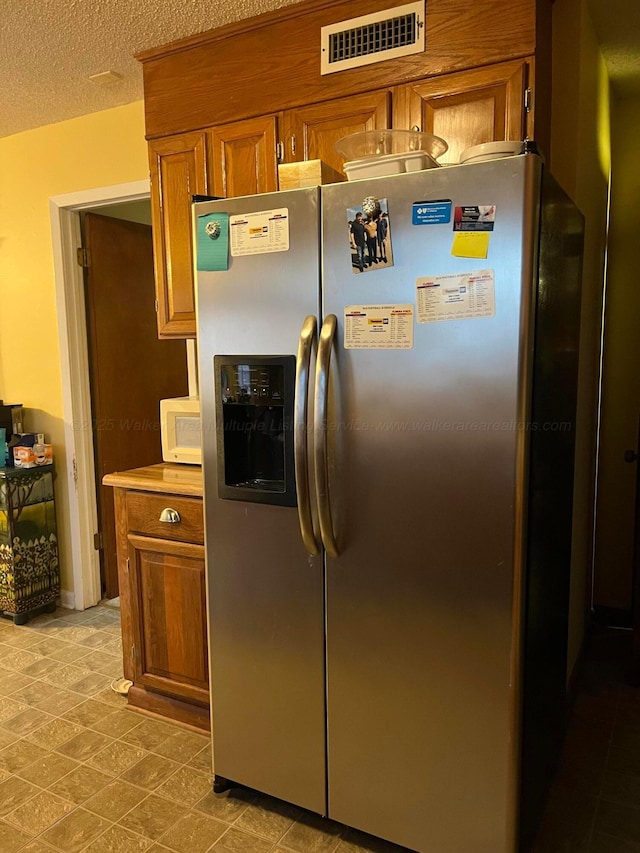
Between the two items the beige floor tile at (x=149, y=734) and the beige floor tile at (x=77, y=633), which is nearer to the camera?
the beige floor tile at (x=149, y=734)

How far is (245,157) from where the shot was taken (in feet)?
7.45

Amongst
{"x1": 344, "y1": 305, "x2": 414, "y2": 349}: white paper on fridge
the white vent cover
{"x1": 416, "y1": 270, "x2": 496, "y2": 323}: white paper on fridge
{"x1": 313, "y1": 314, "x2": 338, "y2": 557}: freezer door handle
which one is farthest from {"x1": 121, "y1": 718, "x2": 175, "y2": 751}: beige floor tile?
the white vent cover

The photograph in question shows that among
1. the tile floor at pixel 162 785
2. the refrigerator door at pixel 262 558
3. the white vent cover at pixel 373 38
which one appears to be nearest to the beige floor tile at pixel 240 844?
the tile floor at pixel 162 785

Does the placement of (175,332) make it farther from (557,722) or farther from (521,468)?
(557,722)

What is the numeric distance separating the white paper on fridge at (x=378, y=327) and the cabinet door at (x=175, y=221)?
106 cm

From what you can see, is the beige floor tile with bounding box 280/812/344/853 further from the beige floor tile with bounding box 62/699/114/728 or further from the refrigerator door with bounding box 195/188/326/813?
the beige floor tile with bounding box 62/699/114/728

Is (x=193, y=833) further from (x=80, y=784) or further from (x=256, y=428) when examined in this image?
(x=256, y=428)

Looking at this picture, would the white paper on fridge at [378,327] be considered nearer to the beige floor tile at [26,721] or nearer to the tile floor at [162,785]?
the tile floor at [162,785]

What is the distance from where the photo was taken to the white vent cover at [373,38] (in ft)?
6.23

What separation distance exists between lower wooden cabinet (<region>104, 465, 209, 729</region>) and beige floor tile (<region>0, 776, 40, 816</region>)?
492mm

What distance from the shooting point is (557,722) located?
200 cm

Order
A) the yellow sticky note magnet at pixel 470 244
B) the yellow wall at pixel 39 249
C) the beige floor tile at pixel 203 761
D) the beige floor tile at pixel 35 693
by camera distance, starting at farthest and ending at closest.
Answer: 1. the yellow wall at pixel 39 249
2. the beige floor tile at pixel 35 693
3. the beige floor tile at pixel 203 761
4. the yellow sticky note magnet at pixel 470 244

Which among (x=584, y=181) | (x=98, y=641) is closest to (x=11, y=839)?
(x=98, y=641)

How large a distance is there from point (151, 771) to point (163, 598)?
564 mm
